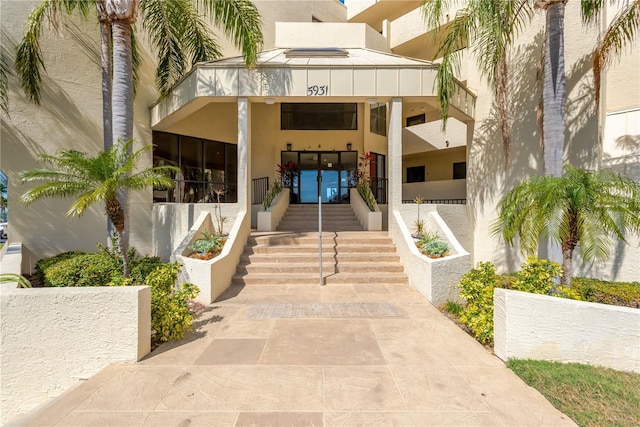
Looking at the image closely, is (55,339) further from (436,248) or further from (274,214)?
(274,214)

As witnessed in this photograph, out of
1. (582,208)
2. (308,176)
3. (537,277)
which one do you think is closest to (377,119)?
(308,176)

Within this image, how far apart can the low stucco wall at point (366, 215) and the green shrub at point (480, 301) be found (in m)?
4.48

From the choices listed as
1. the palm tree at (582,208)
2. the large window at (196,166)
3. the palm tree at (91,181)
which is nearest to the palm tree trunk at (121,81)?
the palm tree at (91,181)

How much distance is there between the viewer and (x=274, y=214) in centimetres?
983

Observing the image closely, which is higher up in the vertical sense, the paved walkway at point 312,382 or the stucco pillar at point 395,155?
the stucco pillar at point 395,155

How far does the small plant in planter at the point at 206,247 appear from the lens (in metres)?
6.48

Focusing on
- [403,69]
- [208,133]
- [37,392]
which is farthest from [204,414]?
[208,133]

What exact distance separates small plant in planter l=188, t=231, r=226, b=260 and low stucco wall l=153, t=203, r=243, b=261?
829 millimetres

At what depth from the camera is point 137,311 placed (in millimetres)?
3525

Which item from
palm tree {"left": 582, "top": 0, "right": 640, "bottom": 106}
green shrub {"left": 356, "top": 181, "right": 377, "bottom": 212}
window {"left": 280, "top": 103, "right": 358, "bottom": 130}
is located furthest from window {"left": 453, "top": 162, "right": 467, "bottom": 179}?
palm tree {"left": 582, "top": 0, "right": 640, "bottom": 106}

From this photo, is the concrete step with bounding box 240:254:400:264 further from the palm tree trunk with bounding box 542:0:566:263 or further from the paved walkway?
the palm tree trunk with bounding box 542:0:566:263

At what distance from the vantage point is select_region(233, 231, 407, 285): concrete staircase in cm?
680

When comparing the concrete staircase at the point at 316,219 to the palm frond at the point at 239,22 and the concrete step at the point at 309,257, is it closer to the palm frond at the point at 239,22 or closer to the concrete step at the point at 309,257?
the concrete step at the point at 309,257

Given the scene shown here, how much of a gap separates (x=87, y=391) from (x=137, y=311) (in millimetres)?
862
